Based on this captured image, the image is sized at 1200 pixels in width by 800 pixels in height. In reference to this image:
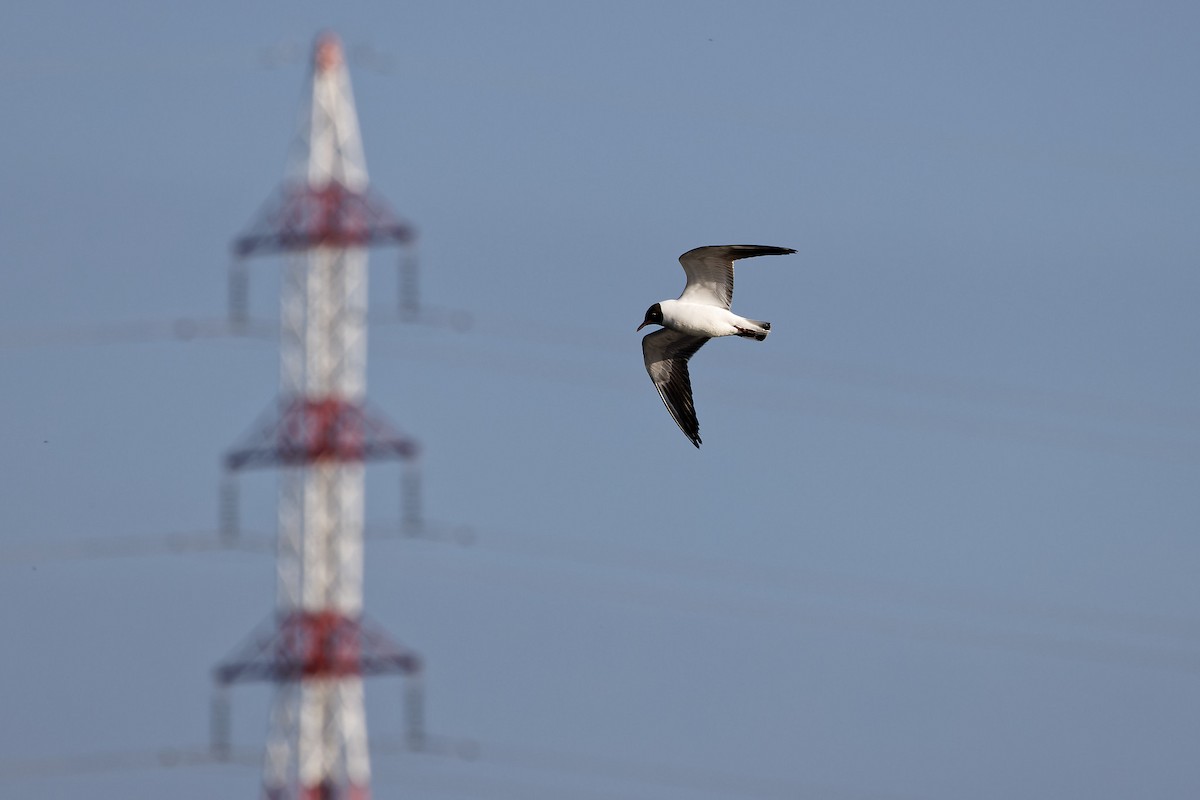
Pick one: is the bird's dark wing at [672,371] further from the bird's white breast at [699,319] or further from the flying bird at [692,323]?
the bird's white breast at [699,319]

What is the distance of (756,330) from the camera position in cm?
3288

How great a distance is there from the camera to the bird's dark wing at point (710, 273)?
33344mm

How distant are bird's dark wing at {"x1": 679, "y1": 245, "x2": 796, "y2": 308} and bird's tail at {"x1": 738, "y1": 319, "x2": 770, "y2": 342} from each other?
0.47 metres

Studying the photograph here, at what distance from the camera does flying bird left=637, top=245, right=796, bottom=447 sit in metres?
32.9

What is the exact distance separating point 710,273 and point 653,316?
58 cm

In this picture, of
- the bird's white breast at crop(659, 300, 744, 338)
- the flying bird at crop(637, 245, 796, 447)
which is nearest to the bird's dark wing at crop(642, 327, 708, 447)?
the flying bird at crop(637, 245, 796, 447)

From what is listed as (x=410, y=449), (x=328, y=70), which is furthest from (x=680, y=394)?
(x=328, y=70)

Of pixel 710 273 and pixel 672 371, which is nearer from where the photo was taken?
pixel 710 273

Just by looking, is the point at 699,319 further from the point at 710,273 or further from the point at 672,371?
the point at 672,371

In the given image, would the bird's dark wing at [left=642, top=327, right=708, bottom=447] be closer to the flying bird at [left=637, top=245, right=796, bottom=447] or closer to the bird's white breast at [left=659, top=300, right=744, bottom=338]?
the flying bird at [left=637, top=245, right=796, bottom=447]

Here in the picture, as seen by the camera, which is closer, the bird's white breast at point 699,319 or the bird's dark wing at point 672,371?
the bird's white breast at point 699,319

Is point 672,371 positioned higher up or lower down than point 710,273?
lower down

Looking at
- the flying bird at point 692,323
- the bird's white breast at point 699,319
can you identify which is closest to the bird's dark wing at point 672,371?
the flying bird at point 692,323

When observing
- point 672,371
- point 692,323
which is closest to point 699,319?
point 692,323
